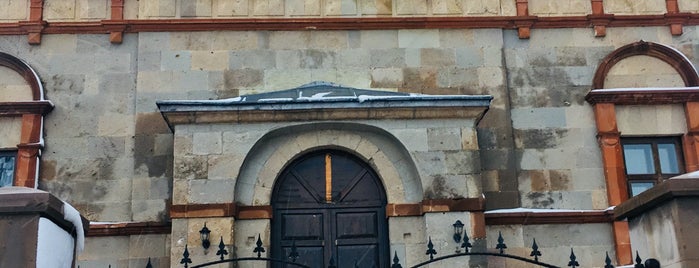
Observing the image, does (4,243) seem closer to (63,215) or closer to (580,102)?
(63,215)

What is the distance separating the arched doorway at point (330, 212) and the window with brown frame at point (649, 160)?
177 inches

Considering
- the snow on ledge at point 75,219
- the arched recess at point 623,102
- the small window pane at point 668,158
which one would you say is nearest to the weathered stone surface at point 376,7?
the arched recess at point 623,102

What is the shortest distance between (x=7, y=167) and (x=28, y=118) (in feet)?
2.93

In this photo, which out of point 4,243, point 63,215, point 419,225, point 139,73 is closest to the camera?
point 4,243

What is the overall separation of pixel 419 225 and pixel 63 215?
5.85m

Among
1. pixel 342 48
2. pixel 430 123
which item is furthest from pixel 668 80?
pixel 342 48

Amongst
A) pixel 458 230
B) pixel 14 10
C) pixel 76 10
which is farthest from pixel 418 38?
pixel 14 10

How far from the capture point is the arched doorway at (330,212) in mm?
11719

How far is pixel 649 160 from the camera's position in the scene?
43.6ft

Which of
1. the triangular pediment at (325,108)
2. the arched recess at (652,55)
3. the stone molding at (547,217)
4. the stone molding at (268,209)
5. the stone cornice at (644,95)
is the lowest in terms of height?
the stone molding at (547,217)

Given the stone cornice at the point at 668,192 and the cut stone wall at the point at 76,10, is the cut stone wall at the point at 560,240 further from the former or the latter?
the cut stone wall at the point at 76,10

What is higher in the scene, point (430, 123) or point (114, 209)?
point (430, 123)

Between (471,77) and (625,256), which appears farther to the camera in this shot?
(471,77)

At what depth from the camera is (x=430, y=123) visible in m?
11.9
